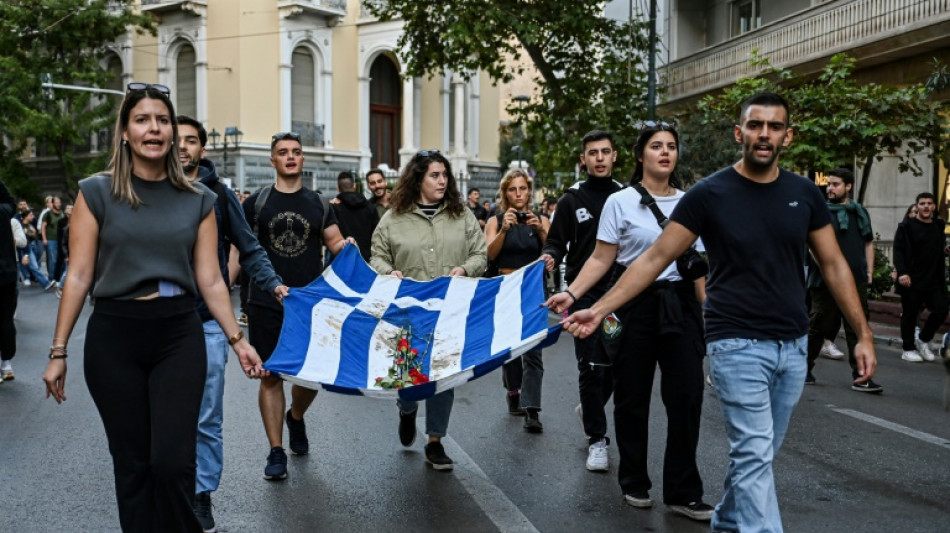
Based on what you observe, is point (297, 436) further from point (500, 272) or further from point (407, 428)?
point (500, 272)

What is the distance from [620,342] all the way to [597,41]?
1901 centimetres

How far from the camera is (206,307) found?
514 centimetres

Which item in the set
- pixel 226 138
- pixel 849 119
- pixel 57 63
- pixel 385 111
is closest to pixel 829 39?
pixel 849 119

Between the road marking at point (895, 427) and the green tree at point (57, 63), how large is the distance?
35.9 meters

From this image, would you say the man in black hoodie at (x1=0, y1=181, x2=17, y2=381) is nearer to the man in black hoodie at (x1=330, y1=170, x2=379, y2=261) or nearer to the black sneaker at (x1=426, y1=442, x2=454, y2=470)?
the man in black hoodie at (x1=330, y1=170, x2=379, y2=261)

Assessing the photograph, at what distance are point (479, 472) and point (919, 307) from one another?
7771mm

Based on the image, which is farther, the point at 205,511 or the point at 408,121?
the point at 408,121

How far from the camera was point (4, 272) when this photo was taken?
9.81 m

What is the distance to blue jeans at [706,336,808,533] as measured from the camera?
4.28 meters

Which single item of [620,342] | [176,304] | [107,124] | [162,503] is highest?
[107,124]

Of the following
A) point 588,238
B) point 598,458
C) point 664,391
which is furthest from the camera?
point 588,238

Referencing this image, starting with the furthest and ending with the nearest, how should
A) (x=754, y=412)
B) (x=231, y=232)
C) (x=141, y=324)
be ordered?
(x=231, y=232), (x=754, y=412), (x=141, y=324)

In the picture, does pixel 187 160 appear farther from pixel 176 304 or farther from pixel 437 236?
pixel 437 236

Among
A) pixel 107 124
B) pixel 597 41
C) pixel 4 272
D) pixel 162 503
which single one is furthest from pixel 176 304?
pixel 107 124
